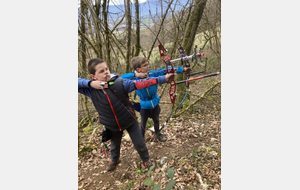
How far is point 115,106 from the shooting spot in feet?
7.00

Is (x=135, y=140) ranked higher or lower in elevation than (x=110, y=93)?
lower

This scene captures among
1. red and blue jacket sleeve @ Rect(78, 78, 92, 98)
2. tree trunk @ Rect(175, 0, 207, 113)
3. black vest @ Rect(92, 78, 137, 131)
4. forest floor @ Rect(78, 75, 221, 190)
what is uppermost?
tree trunk @ Rect(175, 0, 207, 113)

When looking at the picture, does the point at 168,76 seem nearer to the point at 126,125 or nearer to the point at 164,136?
the point at 126,125

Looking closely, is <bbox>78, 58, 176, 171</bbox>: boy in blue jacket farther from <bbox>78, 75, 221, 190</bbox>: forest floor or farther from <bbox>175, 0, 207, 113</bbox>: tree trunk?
<bbox>175, 0, 207, 113</bbox>: tree trunk

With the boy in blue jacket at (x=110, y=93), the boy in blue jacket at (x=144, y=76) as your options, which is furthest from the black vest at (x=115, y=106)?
the boy in blue jacket at (x=144, y=76)

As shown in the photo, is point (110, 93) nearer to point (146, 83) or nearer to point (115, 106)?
point (115, 106)

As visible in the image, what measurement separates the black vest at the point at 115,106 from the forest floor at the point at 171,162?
0.78 meters

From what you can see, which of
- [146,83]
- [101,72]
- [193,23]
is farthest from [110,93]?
[193,23]

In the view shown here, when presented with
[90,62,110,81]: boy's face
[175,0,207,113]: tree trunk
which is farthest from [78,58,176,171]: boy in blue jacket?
[175,0,207,113]: tree trunk

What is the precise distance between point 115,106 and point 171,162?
→ 1.34 metres

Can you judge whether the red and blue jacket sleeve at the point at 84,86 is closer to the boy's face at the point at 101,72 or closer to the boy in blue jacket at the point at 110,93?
the boy in blue jacket at the point at 110,93

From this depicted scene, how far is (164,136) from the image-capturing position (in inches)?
141

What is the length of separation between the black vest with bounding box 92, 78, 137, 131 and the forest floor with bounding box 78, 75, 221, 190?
782mm

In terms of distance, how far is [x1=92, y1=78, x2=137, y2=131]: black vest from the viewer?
2.10m
